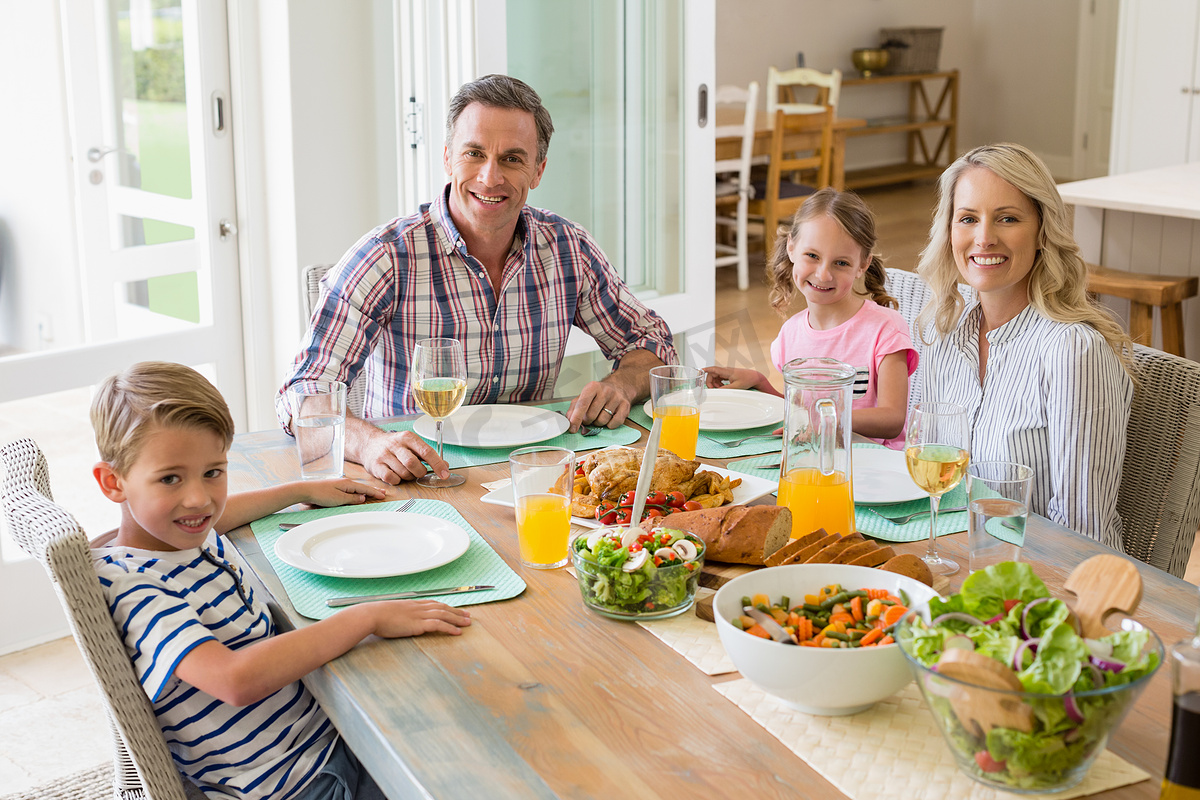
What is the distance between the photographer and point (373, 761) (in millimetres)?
1006

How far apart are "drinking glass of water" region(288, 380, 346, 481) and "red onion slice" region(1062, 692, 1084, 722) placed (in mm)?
1064

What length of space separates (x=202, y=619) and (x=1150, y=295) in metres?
3.08

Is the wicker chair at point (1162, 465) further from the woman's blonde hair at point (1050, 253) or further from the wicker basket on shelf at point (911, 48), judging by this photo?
the wicker basket on shelf at point (911, 48)

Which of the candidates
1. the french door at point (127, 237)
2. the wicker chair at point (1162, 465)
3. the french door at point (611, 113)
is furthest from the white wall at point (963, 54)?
the wicker chair at point (1162, 465)

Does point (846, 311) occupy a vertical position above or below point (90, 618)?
above

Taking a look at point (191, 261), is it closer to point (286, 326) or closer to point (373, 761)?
point (286, 326)

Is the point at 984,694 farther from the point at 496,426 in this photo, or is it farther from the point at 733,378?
the point at 733,378

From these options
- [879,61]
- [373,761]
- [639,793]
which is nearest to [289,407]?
[373,761]

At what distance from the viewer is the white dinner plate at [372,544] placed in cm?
131

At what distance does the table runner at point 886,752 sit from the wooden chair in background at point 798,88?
6.64 meters

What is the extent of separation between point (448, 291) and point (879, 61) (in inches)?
326

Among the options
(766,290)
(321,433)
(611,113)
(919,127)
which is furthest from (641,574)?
(919,127)

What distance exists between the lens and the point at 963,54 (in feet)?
35.4

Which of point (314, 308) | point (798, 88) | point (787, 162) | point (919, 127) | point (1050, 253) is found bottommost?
point (314, 308)
